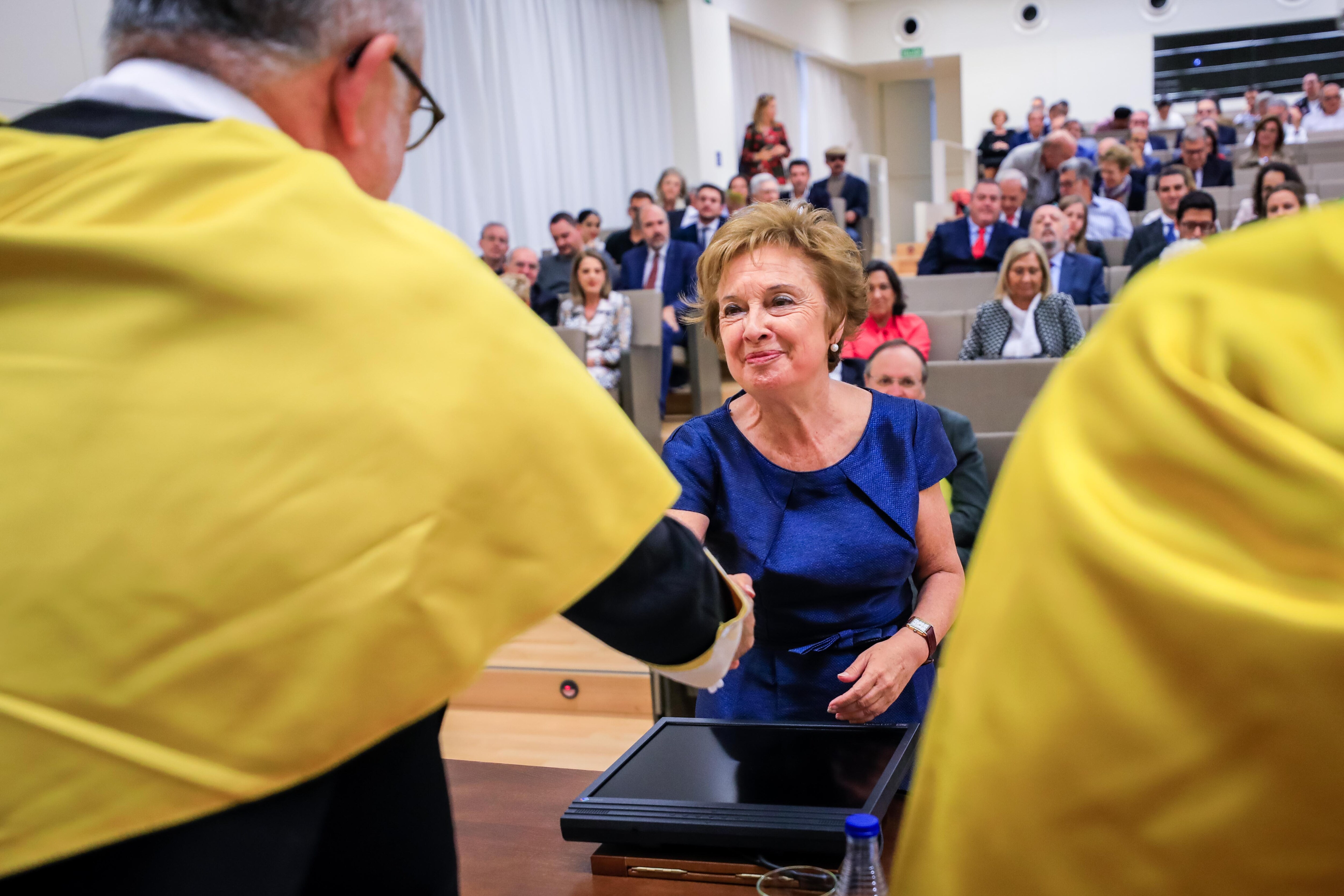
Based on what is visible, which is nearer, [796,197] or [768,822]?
[768,822]

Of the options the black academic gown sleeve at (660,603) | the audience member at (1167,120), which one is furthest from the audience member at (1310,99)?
the black academic gown sleeve at (660,603)

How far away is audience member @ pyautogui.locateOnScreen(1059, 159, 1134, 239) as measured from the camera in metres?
7.61

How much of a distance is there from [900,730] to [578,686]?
225cm

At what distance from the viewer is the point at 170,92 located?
69 centimetres

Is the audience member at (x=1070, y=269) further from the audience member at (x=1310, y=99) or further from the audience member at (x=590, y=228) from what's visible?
the audience member at (x=1310, y=99)

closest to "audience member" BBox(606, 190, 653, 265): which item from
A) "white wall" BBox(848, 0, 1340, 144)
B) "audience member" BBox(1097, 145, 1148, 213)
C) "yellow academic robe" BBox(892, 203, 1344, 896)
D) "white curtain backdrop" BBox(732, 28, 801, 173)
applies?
"audience member" BBox(1097, 145, 1148, 213)

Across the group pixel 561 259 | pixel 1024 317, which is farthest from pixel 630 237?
pixel 1024 317

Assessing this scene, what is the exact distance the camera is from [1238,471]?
38 centimetres

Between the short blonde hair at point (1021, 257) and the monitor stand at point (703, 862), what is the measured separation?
13.6 feet

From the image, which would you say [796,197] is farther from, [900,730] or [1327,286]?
[1327,286]

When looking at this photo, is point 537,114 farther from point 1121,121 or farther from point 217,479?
point 217,479

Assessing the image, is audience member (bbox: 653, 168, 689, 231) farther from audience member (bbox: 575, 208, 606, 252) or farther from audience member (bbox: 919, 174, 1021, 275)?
audience member (bbox: 919, 174, 1021, 275)

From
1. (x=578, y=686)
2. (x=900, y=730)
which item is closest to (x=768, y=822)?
(x=900, y=730)

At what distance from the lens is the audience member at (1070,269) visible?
5879mm
